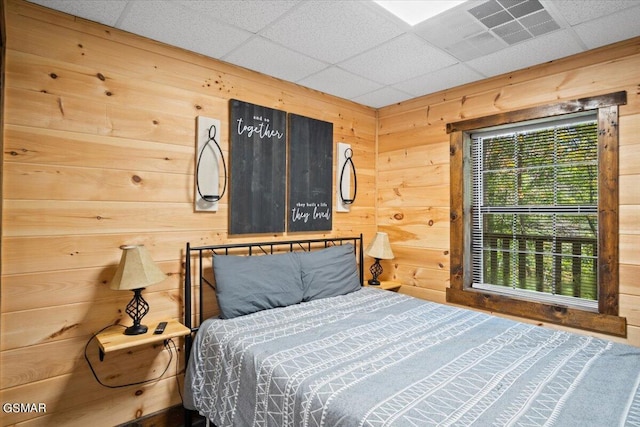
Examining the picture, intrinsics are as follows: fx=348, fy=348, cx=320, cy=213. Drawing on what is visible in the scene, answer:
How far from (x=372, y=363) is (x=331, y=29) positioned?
1816mm

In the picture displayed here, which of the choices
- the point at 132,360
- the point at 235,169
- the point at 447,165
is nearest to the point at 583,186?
the point at 447,165

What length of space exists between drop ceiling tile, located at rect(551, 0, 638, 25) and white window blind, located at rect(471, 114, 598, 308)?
719 mm

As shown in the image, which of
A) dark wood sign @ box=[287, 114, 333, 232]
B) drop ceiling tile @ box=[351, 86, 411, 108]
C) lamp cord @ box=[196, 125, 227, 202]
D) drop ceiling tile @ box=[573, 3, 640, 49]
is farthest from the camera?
drop ceiling tile @ box=[351, 86, 411, 108]

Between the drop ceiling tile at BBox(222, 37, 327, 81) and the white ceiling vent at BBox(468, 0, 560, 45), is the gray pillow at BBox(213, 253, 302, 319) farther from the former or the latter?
the white ceiling vent at BBox(468, 0, 560, 45)

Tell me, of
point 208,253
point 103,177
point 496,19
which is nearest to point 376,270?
point 208,253

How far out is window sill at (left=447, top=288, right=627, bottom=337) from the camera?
2.17 meters

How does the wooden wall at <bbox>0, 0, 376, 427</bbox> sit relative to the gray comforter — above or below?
above

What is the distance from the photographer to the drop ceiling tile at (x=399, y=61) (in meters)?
2.22

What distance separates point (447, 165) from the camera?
3002 millimetres

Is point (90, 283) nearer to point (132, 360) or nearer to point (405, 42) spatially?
point (132, 360)

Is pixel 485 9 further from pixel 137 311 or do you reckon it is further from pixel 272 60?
pixel 137 311

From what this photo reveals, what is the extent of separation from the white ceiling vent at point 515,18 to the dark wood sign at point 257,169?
152 cm

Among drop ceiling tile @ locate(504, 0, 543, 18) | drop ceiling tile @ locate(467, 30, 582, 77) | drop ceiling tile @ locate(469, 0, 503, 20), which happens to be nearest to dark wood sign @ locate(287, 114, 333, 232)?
drop ceiling tile @ locate(467, 30, 582, 77)

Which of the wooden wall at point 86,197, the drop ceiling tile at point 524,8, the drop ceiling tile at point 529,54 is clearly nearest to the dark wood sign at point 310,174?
the wooden wall at point 86,197
